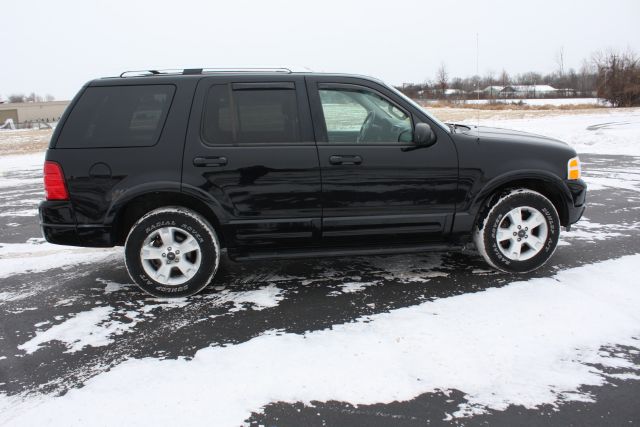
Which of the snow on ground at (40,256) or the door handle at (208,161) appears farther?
the snow on ground at (40,256)

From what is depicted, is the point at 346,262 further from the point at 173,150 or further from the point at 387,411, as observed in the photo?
the point at 387,411

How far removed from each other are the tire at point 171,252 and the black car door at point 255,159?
0.20 meters

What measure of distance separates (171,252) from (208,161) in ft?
2.71

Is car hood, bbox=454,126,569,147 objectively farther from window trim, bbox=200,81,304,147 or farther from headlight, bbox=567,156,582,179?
window trim, bbox=200,81,304,147

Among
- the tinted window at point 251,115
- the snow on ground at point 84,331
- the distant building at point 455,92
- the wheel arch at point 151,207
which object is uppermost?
the distant building at point 455,92

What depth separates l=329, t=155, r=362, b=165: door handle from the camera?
4344 millimetres

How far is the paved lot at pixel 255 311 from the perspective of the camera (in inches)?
105

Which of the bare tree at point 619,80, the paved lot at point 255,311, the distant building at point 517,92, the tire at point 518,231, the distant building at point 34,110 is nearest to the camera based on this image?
the paved lot at point 255,311

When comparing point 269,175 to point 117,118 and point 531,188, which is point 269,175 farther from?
point 531,188

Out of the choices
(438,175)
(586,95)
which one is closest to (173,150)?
(438,175)

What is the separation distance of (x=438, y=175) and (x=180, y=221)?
87.8 inches

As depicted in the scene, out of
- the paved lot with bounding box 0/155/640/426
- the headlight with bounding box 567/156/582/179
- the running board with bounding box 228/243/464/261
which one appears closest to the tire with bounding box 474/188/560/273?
the paved lot with bounding box 0/155/640/426

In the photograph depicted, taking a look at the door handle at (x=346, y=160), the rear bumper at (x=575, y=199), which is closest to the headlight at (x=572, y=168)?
the rear bumper at (x=575, y=199)

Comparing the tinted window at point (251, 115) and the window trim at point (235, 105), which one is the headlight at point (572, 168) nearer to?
the window trim at point (235, 105)
